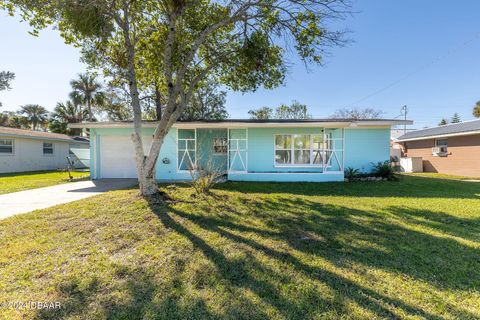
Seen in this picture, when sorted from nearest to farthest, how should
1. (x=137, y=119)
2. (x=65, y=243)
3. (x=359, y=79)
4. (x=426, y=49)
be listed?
(x=65, y=243) → (x=137, y=119) → (x=426, y=49) → (x=359, y=79)

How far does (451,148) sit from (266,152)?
492 inches

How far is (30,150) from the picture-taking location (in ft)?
53.0

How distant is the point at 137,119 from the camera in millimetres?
6473

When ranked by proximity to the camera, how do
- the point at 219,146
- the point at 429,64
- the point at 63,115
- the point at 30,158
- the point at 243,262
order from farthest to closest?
the point at 63,115
the point at 30,158
the point at 429,64
the point at 219,146
the point at 243,262

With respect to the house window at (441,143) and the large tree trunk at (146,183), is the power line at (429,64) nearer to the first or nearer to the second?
the house window at (441,143)

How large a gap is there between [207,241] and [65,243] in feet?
7.47

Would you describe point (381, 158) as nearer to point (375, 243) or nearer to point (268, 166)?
point (268, 166)

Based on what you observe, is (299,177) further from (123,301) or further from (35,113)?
(35,113)

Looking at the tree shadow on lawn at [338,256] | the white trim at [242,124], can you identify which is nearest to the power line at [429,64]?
the white trim at [242,124]

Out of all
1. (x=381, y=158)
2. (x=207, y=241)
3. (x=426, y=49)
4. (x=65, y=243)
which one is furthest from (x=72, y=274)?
(x=426, y=49)

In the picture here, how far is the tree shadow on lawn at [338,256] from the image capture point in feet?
7.20

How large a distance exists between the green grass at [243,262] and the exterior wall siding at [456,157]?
10.4 meters

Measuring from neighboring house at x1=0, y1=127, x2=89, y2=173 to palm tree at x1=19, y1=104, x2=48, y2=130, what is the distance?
1829 centimetres

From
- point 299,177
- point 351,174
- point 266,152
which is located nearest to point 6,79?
point 266,152
